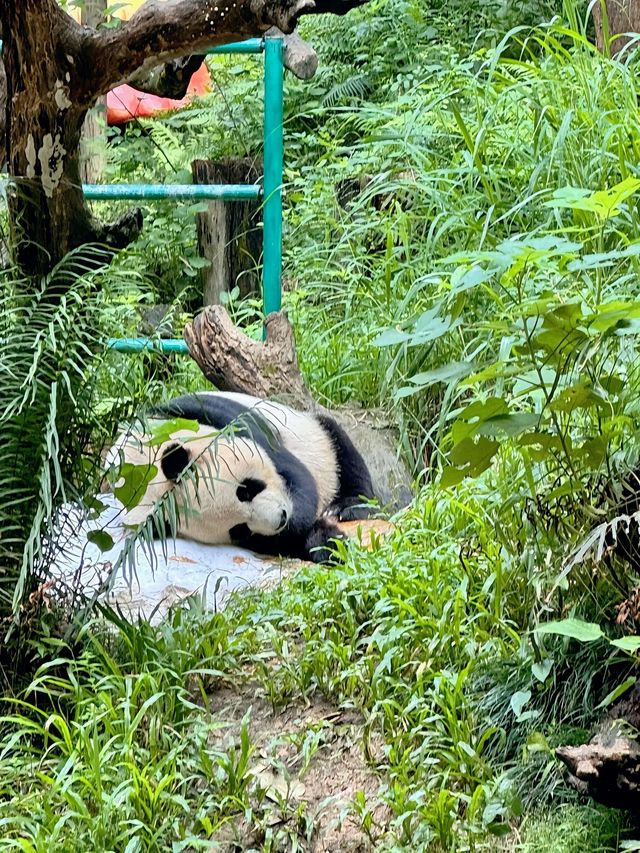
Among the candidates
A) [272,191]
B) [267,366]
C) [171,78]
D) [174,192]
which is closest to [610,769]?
[171,78]

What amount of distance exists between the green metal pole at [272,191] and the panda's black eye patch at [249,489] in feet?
4.15

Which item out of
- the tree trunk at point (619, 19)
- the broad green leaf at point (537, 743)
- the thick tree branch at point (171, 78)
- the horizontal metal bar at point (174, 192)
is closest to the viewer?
the broad green leaf at point (537, 743)

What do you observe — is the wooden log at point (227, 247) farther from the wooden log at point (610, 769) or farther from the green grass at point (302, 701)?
the wooden log at point (610, 769)

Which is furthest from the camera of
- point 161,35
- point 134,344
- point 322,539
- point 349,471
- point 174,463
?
point 349,471

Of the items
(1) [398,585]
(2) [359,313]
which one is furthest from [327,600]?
(2) [359,313]

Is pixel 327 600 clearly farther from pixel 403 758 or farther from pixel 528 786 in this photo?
pixel 528 786

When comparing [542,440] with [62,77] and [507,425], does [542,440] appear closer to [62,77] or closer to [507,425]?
[507,425]

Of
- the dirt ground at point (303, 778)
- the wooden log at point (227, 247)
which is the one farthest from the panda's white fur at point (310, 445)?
the wooden log at point (227, 247)

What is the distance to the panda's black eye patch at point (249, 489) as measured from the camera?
4.08 metres

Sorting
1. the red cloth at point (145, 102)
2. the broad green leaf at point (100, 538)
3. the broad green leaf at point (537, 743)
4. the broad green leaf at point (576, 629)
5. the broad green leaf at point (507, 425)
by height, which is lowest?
the broad green leaf at point (537, 743)

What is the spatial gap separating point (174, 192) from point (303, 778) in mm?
3208

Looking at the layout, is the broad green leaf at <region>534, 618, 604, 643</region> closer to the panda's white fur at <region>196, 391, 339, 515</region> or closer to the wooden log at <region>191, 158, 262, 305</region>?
the panda's white fur at <region>196, 391, 339, 515</region>

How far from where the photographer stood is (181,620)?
3141mm

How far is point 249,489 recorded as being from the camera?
4.10m
